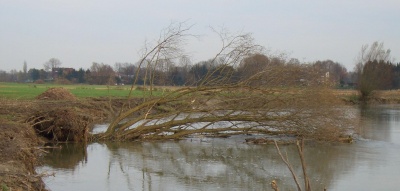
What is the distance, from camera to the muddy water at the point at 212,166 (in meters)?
10.5

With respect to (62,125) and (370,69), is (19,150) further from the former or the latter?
(370,69)

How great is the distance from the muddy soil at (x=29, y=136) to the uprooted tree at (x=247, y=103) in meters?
1.14

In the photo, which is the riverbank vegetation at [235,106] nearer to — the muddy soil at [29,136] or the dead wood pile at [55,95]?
the muddy soil at [29,136]

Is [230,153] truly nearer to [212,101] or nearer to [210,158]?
[210,158]

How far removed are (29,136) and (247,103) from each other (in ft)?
22.3

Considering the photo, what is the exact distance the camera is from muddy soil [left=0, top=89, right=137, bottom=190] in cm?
822

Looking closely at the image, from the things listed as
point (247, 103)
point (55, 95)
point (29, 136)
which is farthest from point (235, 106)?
point (55, 95)

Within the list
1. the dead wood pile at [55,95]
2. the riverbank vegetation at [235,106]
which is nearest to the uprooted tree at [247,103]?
the riverbank vegetation at [235,106]

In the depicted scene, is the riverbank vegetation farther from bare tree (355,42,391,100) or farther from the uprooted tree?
bare tree (355,42,391,100)

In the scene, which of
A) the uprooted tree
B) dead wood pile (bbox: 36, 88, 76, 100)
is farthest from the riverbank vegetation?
dead wood pile (bbox: 36, 88, 76, 100)

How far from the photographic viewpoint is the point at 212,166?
493 inches

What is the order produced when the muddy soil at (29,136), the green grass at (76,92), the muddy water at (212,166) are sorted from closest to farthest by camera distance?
the muddy soil at (29,136)
the muddy water at (212,166)
the green grass at (76,92)

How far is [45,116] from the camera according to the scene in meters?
15.6

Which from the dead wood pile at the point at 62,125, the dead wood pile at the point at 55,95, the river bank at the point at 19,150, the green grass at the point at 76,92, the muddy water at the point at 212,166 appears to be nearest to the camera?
the river bank at the point at 19,150
